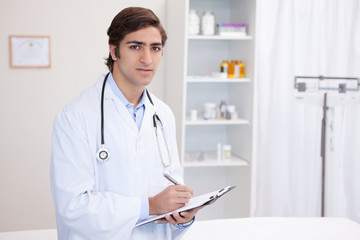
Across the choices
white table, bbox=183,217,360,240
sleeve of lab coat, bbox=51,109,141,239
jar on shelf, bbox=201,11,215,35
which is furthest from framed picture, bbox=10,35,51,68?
sleeve of lab coat, bbox=51,109,141,239

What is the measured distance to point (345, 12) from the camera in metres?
3.46

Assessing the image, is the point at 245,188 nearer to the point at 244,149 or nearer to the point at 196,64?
the point at 244,149

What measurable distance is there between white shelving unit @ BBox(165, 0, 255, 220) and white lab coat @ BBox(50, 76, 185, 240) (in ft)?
4.56

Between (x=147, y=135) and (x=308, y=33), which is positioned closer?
(x=147, y=135)

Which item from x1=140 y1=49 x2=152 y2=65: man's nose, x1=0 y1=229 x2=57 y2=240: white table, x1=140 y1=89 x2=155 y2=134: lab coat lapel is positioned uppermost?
x1=140 y1=49 x2=152 y2=65: man's nose

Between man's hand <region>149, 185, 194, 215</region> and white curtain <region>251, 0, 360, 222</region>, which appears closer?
man's hand <region>149, 185, 194, 215</region>

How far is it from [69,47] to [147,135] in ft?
6.05

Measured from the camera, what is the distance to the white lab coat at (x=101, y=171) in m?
1.44

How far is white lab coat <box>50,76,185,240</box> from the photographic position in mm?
1438

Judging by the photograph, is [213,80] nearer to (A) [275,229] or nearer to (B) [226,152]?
(B) [226,152]

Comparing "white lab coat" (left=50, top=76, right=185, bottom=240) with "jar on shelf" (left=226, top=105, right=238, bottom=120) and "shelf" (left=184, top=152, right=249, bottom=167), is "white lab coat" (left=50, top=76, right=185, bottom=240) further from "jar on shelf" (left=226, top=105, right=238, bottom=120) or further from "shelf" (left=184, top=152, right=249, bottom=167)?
"jar on shelf" (left=226, top=105, right=238, bottom=120)

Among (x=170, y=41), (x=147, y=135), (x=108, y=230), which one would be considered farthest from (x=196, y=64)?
(x=108, y=230)

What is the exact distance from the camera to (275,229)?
2232mm

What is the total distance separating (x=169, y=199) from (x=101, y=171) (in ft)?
0.85
